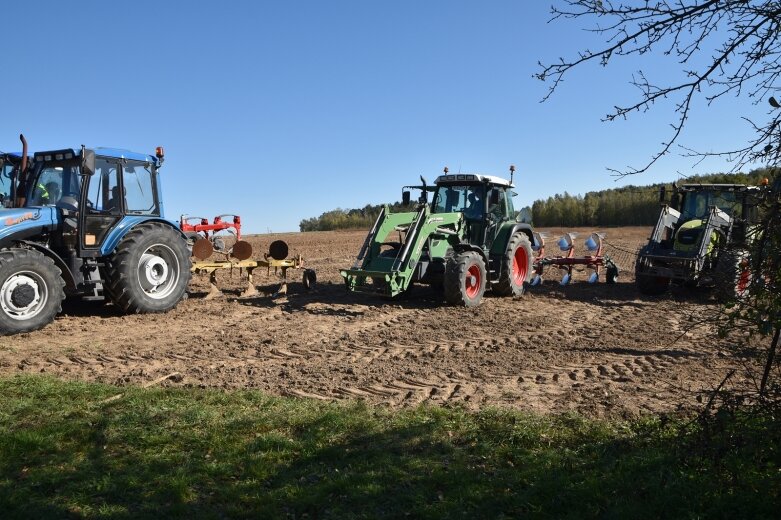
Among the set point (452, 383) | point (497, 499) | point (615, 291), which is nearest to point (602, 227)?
point (615, 291)

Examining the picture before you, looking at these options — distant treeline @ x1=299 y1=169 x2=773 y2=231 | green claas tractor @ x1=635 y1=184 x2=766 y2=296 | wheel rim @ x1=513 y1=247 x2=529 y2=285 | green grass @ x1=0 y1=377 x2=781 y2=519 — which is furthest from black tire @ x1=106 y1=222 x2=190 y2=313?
distant treeline @ x1=299 y1=169 x2=773 y2=231

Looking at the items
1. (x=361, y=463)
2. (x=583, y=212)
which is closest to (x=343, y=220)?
(x=583, y=212)

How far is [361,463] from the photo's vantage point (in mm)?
3865

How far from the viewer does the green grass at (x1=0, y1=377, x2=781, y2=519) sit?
3281 millimetres

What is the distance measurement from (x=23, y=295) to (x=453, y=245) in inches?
240

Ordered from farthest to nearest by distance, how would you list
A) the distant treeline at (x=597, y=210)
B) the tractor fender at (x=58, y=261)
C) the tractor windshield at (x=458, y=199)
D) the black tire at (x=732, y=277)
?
the distant treeline at (x=597, y=210)
the tractor windshield at (x=458, y=199)
the tractor fender at (x=58, y=261)
the black tire at (x=732, y=277)

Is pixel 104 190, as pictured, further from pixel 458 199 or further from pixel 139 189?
pixel 458 199

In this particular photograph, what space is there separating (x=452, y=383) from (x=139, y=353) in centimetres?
332

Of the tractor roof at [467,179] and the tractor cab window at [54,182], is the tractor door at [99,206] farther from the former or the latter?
the tractor roof at [467,179]

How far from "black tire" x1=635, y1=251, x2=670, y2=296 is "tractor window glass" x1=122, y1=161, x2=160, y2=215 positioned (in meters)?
7.84

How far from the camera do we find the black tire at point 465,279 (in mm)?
9570

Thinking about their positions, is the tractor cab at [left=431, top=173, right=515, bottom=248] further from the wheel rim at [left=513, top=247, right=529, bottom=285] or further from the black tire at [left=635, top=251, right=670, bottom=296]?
the black tire at [left=635, top=251, right=670, bottom=296]

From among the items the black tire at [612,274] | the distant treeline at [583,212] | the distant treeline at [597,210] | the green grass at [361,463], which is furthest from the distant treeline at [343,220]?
the green grass at [361,463]

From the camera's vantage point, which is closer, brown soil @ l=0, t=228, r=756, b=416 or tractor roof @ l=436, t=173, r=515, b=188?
brown soil @ l=0, t=228, r=756, b=416
